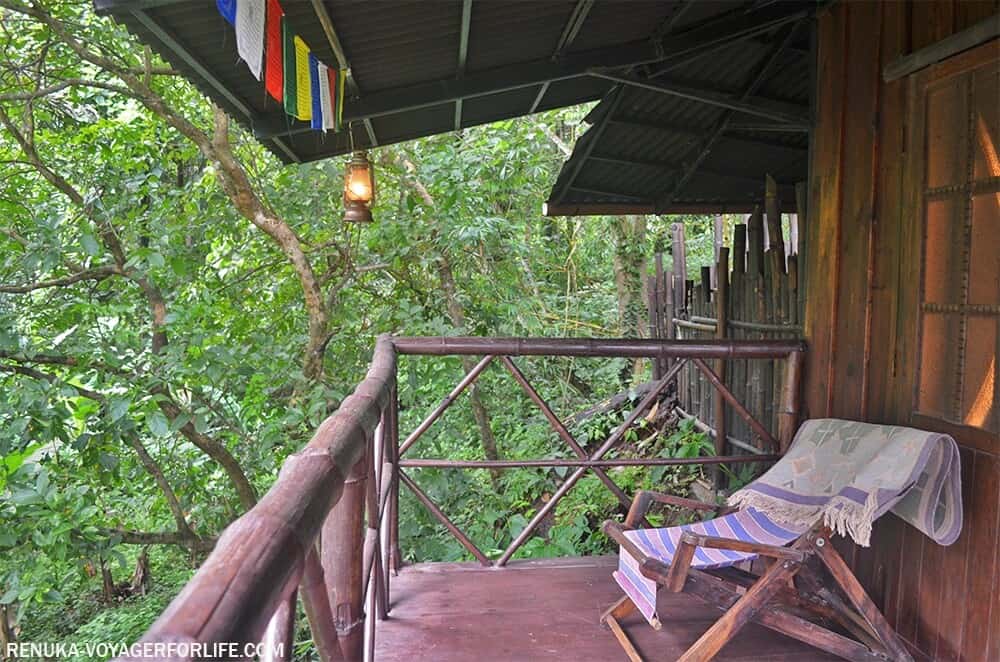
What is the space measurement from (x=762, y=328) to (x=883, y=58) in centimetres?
234

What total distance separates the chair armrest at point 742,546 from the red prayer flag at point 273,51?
1981 millimetres

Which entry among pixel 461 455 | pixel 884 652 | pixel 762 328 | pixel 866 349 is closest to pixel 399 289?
pixel 461 455

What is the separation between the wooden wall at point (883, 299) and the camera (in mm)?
2082

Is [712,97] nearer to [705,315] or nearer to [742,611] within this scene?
[705,315]

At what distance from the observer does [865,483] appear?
216 centimetres

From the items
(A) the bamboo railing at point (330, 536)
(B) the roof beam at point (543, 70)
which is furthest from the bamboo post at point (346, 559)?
(B) the roof beam at point (543, 70)

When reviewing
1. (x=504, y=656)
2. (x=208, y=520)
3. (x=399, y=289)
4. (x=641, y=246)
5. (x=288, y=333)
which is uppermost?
(x=641, y=246)

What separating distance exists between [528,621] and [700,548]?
70 centimetres

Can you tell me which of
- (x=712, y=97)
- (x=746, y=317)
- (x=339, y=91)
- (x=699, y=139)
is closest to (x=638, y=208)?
(x=699, y=139)

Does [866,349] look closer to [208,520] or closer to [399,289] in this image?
[399,289]

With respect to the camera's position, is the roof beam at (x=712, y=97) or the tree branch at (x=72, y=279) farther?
the tree branch at (x=72, y=279)

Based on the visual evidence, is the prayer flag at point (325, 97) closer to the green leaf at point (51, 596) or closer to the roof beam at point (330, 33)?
the roof beam at point (330, 33)

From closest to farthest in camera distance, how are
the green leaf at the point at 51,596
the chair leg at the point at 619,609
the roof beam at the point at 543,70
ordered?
the chair leg at the point at 619,609 < the roof beam at the point at 543,70 < the green leaf at the point at 51,596

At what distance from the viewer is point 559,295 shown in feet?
32.7
